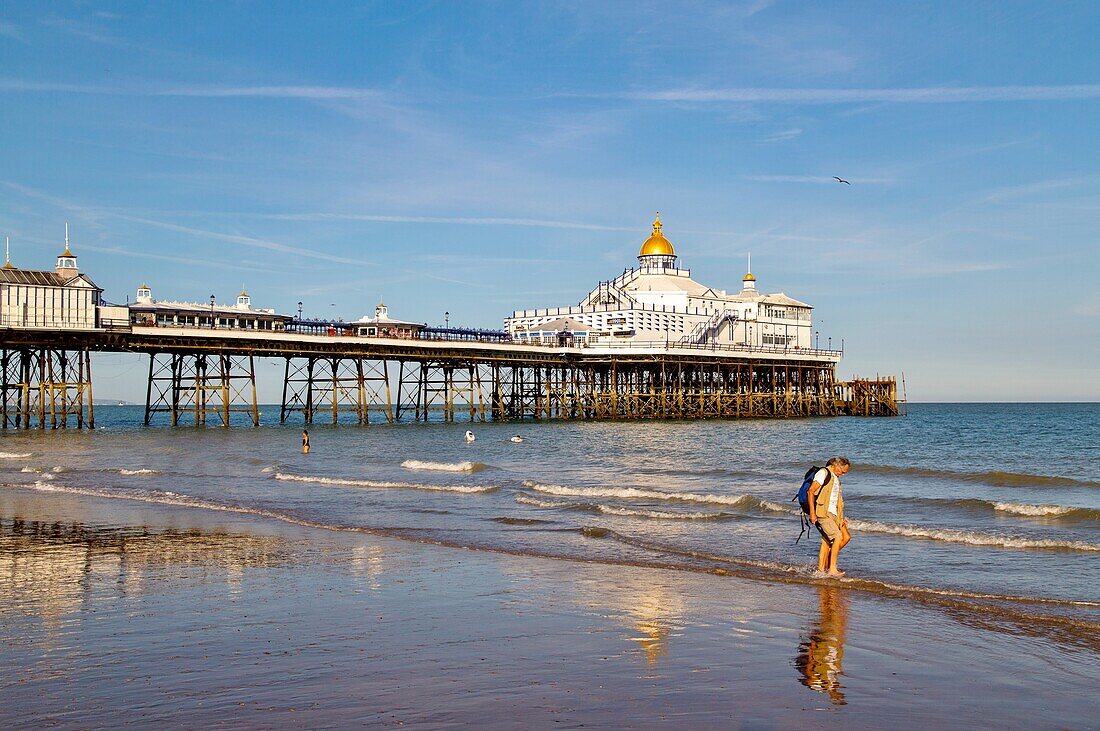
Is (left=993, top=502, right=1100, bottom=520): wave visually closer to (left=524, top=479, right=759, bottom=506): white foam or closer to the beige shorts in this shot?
(left=524, top=479, right=759, bottom=506): white foam

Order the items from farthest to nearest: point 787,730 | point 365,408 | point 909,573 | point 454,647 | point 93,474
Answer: point 365,408 → point 93,474 → point 909,573 → point 454,647 → point 787,730

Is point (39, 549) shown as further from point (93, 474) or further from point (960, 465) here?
point (960, 465)

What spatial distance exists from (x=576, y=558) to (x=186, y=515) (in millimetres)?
9559

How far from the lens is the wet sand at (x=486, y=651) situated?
7.50m

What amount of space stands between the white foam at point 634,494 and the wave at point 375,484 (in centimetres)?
160

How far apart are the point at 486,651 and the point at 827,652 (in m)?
3.21

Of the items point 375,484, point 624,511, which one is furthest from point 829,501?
point 375,484

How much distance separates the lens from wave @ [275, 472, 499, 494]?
27391 millimetres

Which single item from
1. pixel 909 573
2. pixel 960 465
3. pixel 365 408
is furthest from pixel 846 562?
pixel 365 408

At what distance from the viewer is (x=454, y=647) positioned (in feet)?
31.2


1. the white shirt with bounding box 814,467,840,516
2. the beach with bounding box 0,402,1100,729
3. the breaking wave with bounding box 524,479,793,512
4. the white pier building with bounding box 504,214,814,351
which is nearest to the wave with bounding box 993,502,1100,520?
the beach with bounding box 0,402,1100,729

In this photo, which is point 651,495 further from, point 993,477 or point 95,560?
point 95,560

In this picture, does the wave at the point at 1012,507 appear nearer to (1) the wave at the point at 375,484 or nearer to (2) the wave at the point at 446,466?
(1) the wave at the point at 375,484

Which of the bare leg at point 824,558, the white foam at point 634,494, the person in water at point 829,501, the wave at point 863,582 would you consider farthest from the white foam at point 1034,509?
the person in water at point 829,501
